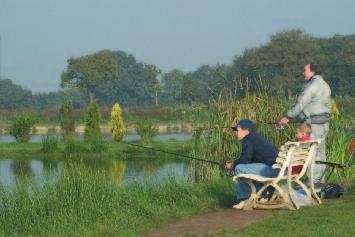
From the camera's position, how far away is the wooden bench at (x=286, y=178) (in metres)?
9.24

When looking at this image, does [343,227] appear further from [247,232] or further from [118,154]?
[118,154]

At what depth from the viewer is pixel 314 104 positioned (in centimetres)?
1109

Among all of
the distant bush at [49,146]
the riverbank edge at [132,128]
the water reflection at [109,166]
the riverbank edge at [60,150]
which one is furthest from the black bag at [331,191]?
the riverbank edge at [132,128]

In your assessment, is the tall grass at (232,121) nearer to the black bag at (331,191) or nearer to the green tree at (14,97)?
the black bag at (331,191)

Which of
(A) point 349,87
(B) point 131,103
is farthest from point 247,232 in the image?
(B) point 131,103

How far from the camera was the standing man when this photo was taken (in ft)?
36.0

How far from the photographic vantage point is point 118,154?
25.9 metres

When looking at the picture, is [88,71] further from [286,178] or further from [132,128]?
[286,178]

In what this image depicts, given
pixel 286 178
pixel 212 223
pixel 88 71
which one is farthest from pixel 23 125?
pixel 88 71

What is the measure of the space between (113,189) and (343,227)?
333 centimetres

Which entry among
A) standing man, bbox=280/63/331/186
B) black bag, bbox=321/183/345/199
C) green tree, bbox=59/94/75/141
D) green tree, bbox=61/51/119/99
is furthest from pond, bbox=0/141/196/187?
green tree, bbox=61/51/119/99

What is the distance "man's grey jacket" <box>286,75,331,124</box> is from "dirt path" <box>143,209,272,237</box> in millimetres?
2038

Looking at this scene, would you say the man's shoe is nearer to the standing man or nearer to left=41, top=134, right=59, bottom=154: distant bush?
the standing man

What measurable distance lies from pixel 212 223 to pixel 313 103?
307 cm
